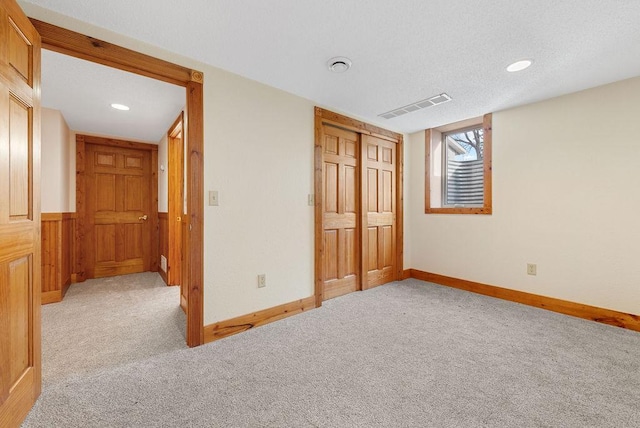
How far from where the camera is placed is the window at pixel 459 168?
3.44 metres

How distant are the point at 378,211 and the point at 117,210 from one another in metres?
4.21

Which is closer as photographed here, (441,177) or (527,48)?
(527,48)

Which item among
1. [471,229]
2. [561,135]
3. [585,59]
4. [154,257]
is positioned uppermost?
[585,59]

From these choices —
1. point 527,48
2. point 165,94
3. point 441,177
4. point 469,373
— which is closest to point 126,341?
point 165,94

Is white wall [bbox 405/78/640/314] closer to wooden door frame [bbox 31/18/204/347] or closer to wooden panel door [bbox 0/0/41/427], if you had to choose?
wooden door frame [bbox 31/18/204/347]

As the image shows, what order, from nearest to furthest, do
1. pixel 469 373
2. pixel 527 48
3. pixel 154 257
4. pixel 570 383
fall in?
1. pixel 570 383
2. pixel 469 373
3. pixel 527 48
4. pixel 154 257

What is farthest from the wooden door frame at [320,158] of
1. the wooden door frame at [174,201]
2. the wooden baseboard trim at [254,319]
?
the wooden door frame at [174,201]

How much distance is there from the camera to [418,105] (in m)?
3.07

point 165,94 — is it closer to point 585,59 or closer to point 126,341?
point 126,341

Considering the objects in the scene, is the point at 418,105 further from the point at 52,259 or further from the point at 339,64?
the point at 52,259

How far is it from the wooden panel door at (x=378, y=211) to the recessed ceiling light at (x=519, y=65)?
169 cm

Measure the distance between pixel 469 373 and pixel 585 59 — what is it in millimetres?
2553

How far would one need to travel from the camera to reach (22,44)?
1.39 meters

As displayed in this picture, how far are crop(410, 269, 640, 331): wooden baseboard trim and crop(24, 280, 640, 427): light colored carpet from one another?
145 millimetres
